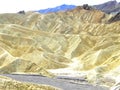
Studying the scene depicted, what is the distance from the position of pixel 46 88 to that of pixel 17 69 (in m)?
96.3

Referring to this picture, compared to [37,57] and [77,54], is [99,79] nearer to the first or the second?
[37,57]

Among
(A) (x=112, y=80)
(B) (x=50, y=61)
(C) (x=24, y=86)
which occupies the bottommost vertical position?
(C) (x=24, y=86)

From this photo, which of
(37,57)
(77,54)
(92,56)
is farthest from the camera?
(77,54)

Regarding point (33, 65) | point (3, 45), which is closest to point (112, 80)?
point (33, 65)

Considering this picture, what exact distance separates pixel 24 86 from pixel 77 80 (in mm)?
94002

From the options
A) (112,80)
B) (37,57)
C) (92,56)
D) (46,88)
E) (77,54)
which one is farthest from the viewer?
→ (77,54)

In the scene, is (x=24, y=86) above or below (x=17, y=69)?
below

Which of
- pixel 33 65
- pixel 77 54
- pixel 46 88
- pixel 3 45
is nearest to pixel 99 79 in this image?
pixel 33 65

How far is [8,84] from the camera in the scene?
2959 centimetres

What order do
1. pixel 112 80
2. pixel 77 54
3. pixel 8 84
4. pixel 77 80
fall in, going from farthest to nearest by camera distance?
1. pixel 77 54
2. pixel 77 80
3. pixel 112 80
4. pixel 8 84

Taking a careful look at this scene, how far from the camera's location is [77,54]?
188125mm

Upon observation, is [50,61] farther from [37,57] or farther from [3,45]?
[3,45]

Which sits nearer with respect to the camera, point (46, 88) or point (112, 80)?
point (46, 88)

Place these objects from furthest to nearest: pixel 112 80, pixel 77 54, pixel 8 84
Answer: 1. pixel 77 54
2. pixel 112 80
3. pixel 8 84
